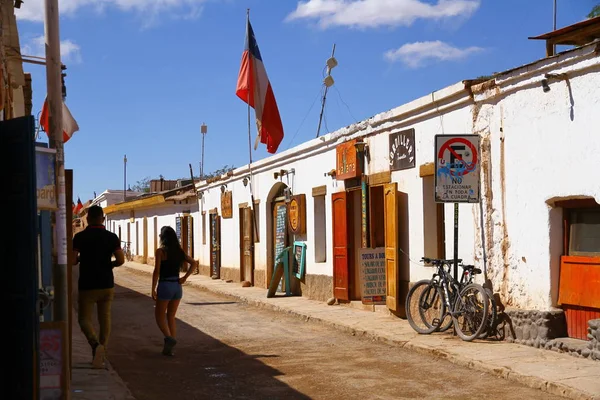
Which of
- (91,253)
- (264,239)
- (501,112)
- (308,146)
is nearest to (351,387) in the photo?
(91,253)

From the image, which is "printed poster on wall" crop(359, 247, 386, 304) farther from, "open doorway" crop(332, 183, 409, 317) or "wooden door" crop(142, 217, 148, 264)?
"wooden door" crop(142, 217, 148, 264)

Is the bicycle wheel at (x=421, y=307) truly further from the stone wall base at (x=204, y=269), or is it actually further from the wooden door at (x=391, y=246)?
the stone wall base at (x=204, y=269)

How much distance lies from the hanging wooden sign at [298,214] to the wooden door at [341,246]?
7.00 ft

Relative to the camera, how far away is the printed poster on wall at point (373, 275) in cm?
1453

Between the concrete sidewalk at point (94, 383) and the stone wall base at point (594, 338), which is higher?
the stone wall base at point (594, 338)

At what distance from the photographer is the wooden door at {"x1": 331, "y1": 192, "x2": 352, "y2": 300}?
647 inches

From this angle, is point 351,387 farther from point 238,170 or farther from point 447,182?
point 238,170

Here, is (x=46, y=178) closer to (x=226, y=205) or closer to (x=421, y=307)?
(x=421, y=307)

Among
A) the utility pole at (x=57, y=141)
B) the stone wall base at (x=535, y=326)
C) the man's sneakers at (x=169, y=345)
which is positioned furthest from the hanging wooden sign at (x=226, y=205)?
the utility pole at (x=57, y=141)

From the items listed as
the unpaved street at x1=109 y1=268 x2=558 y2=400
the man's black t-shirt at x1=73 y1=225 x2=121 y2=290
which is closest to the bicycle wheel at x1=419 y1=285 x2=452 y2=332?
the unpaved street at x1=109 y1=268 x2=558 y2=400

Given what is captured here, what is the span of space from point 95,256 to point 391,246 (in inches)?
246

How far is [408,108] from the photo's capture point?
44.5 feet

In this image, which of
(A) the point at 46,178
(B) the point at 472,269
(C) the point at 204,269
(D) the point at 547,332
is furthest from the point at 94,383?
(C) the point at 204,269

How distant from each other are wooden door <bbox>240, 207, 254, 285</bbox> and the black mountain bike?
11.7m
